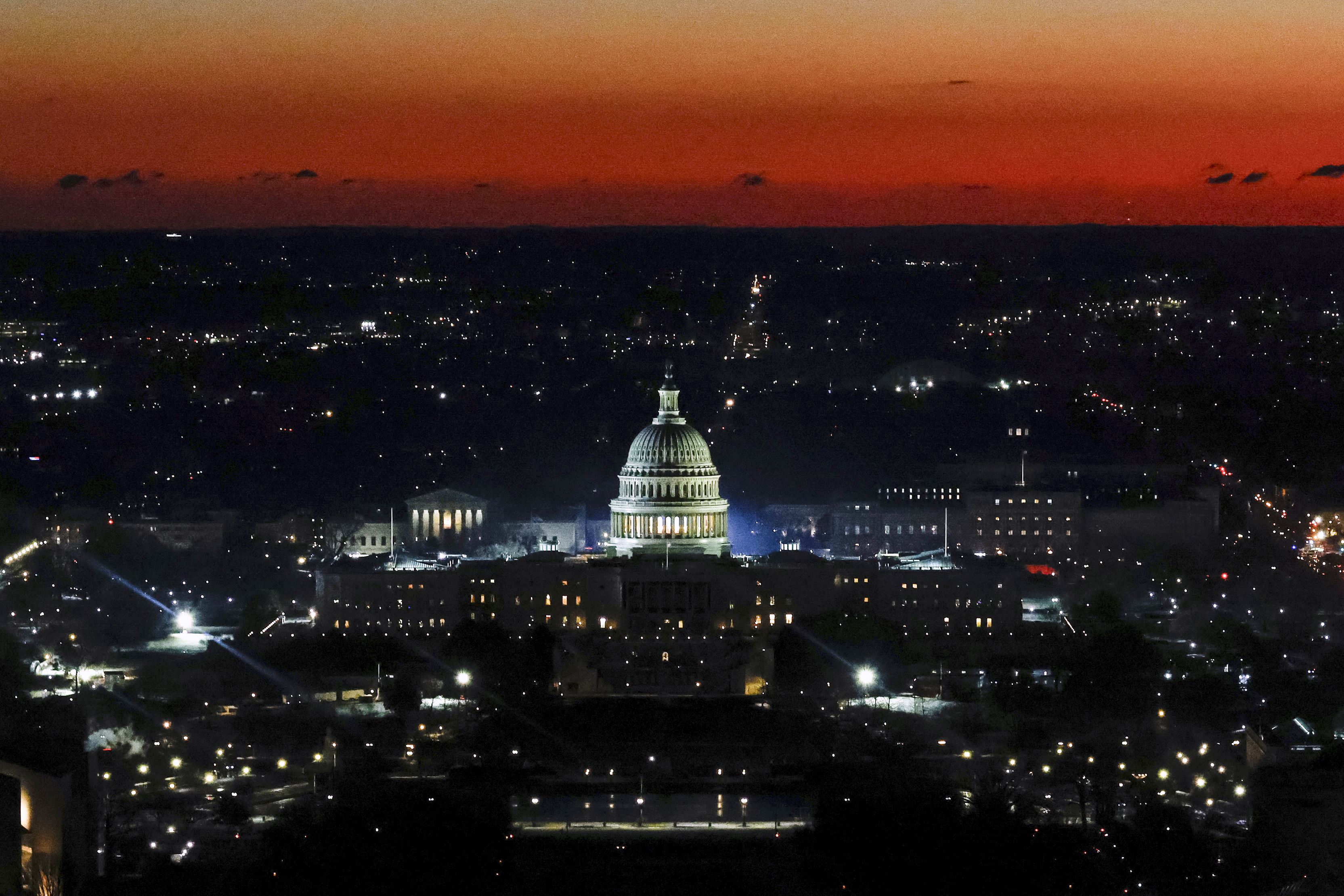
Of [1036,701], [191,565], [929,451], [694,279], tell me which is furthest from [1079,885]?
[694,279]

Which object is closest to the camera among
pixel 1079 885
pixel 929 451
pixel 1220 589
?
pixel 1079 885

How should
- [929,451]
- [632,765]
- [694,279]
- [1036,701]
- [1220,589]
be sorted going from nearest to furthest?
[632,765] < [1036,701] < [1220,589] < [929,451] < [694,279]

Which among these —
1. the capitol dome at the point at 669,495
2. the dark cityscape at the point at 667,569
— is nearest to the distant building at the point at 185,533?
the dark cityscape at the point at 667,569

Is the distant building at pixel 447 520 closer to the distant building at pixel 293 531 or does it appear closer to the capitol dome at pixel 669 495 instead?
the distant building at pixel 293 531

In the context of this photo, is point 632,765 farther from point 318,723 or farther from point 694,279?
point 694,279

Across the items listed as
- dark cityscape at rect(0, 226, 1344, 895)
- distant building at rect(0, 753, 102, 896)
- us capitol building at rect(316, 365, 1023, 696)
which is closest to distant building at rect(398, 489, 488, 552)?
dark cityscape at rect(0, 226, 1344, 895)

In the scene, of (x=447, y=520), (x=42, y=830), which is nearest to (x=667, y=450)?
(x=447, y=520)
